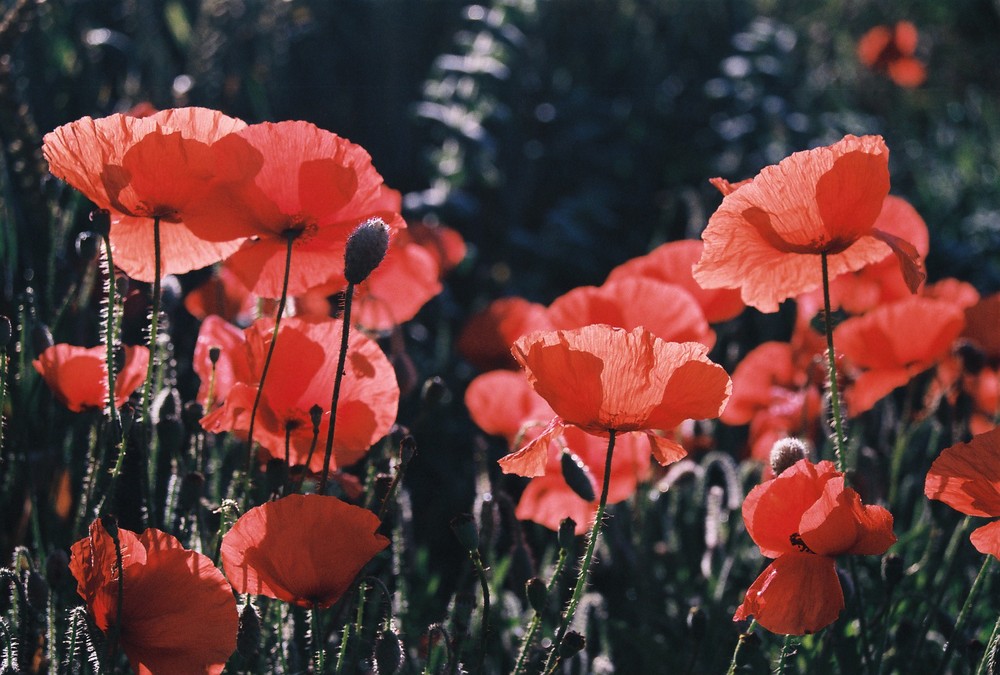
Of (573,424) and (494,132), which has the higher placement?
(494,132)

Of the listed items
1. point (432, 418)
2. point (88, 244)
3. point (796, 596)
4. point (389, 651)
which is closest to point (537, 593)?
point (389, 651)

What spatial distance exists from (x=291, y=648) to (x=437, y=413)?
Result: 4.14 ft

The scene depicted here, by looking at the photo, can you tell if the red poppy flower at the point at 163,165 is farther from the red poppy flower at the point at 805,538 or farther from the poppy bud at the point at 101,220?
the red poppy flower at the point at 805,538

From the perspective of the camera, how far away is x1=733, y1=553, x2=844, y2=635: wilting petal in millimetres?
1066

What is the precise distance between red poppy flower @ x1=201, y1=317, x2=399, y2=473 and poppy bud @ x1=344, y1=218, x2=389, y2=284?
0.74 ft

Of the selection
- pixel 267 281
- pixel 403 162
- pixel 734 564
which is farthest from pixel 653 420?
pixel 403 162

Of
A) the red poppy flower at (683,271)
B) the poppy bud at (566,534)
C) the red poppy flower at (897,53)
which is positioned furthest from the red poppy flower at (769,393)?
the red poppy flower at (897,53)

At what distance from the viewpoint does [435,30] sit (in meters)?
5.66

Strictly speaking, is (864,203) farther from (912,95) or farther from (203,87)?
(912,95)

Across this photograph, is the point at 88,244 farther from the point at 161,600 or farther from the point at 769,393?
the point at 769,393

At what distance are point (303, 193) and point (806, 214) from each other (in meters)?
0.57

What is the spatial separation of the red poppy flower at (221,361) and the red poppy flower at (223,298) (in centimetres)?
21

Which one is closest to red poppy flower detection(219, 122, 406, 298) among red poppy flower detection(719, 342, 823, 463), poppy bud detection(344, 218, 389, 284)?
poppy bud detection(344, 218, 389, 284)

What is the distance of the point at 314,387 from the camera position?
127 cm
